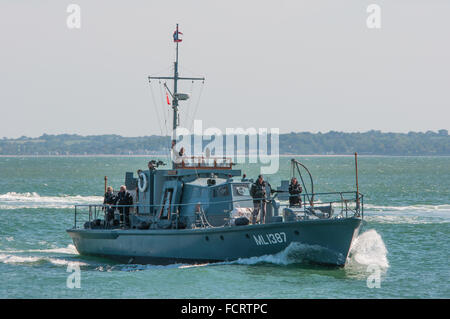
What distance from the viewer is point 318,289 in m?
22.0

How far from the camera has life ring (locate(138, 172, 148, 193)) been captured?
28.2 metres

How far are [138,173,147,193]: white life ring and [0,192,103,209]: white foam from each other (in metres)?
27.6

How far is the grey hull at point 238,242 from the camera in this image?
23672mm

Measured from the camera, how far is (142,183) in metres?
28.4

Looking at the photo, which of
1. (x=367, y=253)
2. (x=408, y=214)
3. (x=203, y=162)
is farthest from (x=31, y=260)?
(x=408, y=214)

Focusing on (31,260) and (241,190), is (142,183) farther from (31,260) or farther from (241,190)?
(31,260)

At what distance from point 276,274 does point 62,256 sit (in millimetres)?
10180

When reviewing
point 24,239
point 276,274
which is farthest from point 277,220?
point 24,239

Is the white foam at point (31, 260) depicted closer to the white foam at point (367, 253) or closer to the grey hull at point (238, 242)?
the grey hull at point (238, 242)
